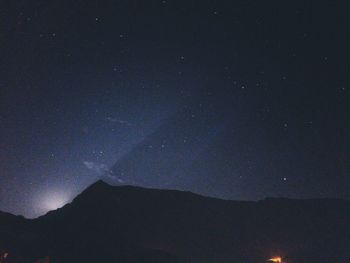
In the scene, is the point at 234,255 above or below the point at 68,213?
below

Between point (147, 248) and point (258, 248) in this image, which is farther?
point (258, 248)

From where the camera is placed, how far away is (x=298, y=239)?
5916 centimetres

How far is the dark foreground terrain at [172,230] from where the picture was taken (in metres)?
47.5

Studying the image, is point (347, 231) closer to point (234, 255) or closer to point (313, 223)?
point (313, 223)

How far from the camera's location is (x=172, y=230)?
55969mm

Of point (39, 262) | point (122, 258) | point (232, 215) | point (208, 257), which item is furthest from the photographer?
point (232, 215)

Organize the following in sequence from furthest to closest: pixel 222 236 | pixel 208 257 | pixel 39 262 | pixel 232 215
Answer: pixel 232 215 → pixel 222 236 → pixel 208 257 → pixel 39 262

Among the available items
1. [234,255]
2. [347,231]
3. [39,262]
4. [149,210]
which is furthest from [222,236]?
[39,262]

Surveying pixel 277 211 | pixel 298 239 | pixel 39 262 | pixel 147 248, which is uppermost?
pixel 277 211

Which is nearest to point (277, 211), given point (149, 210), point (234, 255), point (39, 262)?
point (234, 255)

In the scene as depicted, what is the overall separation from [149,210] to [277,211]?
76.4ft

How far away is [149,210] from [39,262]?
63.8 feet

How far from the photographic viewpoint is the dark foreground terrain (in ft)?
156

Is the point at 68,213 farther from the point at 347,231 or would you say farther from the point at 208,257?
the point at 347,231
